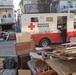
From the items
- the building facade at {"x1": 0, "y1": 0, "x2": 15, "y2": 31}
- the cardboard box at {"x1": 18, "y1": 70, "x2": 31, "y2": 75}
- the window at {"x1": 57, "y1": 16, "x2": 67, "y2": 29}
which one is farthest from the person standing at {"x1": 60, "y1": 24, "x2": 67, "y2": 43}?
the building facade at {"x1": 0, "y1": 0, "x2": 15, "y2": 31}

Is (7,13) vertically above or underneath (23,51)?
above

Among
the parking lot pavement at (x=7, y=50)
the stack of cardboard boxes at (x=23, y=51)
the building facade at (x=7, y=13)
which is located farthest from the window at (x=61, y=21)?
the building facade at (x=7, y=13)

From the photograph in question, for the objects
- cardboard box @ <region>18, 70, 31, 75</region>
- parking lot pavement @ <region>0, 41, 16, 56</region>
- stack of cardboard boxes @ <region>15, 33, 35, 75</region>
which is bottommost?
parking lot pavement @ <region>0, 41, 16, 56</region>

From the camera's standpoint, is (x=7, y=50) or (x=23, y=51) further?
(x=7, y=50)

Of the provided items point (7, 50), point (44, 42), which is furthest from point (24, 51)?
point (44, 42)

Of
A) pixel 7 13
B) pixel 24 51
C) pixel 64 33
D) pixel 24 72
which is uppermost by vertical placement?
pixel 7 13

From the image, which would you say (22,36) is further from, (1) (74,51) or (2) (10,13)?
(2) (10,13)

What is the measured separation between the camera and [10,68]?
7.94 metres

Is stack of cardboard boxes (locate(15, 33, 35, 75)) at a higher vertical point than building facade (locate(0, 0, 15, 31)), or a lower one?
lower

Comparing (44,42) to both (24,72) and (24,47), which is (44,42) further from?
(24,72)

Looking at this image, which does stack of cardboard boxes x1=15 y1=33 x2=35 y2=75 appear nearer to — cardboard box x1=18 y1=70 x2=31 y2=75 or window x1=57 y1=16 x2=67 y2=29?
Answer: cardboard box x1=18 y1=70 x2=31 y2=75

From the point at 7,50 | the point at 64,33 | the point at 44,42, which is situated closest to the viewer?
the point at 7,50

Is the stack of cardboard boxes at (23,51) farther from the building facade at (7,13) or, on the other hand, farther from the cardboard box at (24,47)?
the building facade at (7,13)

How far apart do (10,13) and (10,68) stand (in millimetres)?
25751
